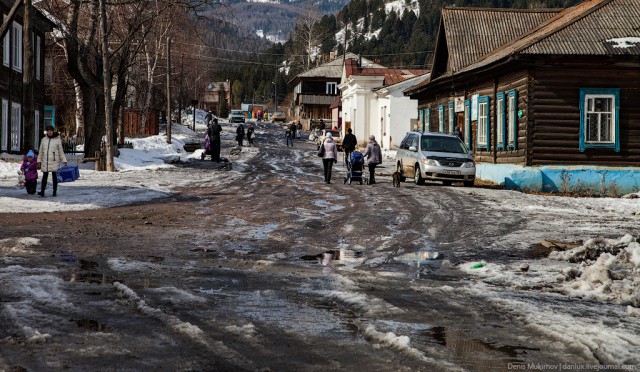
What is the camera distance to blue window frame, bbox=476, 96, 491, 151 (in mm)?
30406

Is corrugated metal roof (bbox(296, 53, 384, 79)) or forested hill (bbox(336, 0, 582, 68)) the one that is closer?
corrugated metal roof (bbox(296, 53, 384, 79))

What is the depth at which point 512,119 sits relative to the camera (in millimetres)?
27438

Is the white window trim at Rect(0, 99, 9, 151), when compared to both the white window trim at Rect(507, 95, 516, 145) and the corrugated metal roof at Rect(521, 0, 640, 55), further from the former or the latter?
the corrugated metal roof at Rect(521, 0, 640, 55)

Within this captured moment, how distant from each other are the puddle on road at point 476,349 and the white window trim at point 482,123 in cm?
2537

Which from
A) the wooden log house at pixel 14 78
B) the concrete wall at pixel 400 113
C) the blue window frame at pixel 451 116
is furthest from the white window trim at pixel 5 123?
the concrete wall at pixel 400 113

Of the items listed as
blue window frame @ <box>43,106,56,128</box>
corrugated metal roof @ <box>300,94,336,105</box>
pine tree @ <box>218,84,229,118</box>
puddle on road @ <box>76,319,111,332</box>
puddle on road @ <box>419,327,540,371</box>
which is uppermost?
pine tree @ <box>218,84,229,118</box>

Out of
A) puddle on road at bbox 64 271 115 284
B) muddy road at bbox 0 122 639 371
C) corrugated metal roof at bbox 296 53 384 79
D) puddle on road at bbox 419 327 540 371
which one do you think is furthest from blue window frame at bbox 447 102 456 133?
corrugated metal roof at bbox 296 53 384 79

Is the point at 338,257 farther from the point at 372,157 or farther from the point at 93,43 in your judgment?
the point at 93,43

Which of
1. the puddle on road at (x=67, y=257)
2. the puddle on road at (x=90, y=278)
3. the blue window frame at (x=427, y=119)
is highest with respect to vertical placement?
the blue window frame at (x=427, y=119)

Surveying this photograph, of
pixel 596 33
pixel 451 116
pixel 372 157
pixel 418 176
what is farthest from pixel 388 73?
pixel 418 176

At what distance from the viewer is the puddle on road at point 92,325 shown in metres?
6.10

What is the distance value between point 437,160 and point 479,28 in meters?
13.7

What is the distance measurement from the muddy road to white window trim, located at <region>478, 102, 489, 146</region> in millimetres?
14686

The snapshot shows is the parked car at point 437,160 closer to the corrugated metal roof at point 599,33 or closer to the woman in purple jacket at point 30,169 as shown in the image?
the corrugated metal roof at point 599,33
